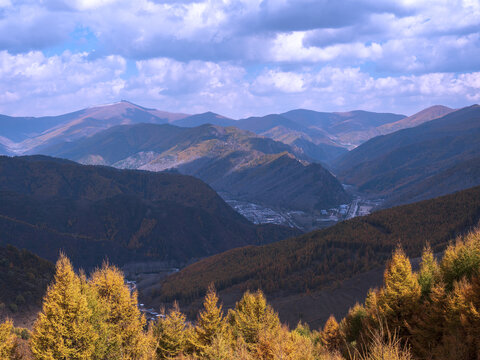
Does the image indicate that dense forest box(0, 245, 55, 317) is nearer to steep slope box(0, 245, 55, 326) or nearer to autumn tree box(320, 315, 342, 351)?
steep slope box(0, 245, 55, 326)

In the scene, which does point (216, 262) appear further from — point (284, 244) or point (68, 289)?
point (68, 289)

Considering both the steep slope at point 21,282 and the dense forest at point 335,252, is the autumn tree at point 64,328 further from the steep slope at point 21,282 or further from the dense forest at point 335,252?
the dense forest at point 335,252

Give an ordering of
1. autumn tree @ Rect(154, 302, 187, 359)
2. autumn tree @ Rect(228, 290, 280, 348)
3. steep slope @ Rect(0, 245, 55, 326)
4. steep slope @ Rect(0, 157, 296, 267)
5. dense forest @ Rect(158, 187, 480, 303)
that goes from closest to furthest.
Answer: autumn tree @ Rect(154, 302, 187, 359) → autumn tree @ Rect(228, 290, 280, 348) → steep slope @ Rect(0, 245, 55, 326) → dense forest @ Rect(158, 187, 480, 303) → steep slope @ Rect(0, 157, 296, 267)

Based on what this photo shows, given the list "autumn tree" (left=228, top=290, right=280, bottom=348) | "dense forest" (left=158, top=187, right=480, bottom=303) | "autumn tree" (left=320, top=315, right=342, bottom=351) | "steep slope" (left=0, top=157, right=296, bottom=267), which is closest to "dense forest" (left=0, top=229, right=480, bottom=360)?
"autumn tree" (left=228, top=290, right=280, bottom=348)

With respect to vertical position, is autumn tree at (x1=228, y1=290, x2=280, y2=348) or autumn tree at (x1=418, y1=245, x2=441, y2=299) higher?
autumn tree at (x1=418, y1=245, x2=441, y2=299)

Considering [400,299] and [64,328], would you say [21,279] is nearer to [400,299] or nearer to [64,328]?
[64,328]

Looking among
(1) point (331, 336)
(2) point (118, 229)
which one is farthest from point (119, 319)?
(2) point (118, 229)

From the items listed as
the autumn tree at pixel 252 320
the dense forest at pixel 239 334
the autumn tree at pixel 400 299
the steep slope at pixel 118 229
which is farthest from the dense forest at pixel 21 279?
the steep slope at pixel 118 229

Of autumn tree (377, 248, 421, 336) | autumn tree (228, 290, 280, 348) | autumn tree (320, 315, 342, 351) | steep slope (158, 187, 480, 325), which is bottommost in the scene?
steep slope (158, 187, 480, 325)
